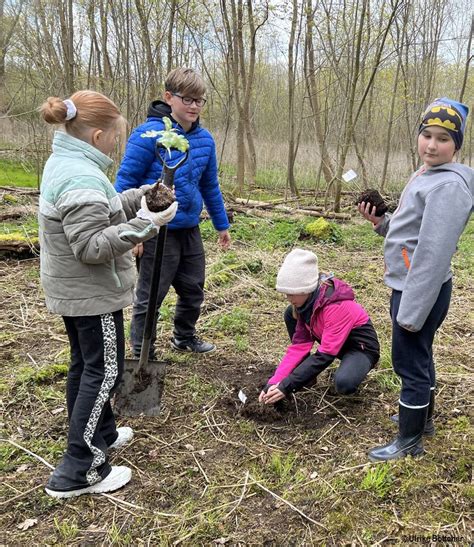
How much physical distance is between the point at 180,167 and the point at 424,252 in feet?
5.58

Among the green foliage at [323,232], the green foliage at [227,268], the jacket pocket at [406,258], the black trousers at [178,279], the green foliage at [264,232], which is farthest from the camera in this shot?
the green foliage at [323,232]

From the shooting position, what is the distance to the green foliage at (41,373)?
10.5 feet

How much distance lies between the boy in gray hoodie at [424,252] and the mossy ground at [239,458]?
0.87 ft

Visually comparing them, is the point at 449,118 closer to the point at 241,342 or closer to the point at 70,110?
the point at 70,110

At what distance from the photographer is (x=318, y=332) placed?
9.96 feet

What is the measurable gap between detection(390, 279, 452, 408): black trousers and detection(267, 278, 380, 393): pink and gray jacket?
534 millimetres

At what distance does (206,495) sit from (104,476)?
1.60 feet

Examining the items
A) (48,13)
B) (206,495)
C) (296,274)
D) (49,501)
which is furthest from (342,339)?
(48,13)

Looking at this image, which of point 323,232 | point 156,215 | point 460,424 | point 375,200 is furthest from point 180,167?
point 323,232

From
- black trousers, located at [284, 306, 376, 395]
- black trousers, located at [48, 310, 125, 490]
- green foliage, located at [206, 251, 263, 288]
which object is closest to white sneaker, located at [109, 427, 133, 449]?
black trousers, located at [48, 310, 125, 490]

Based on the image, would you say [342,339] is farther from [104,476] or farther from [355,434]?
[104,476]

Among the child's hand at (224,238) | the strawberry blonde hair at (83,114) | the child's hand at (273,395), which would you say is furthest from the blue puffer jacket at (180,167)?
the child's hand at (273,395)

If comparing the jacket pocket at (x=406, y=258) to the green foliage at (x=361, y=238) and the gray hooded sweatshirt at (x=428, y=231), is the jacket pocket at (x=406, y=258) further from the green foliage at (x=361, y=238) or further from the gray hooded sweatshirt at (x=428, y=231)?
the green foliage at (x=361, y=238)

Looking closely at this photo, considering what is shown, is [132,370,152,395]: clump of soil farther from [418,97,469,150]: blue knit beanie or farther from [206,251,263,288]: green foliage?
[206,251,263,288]: green foliage
